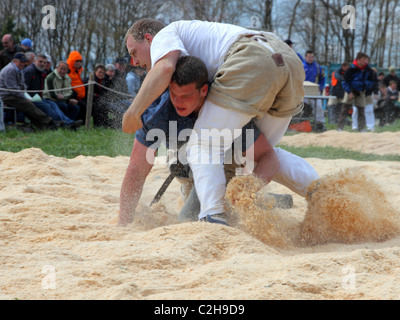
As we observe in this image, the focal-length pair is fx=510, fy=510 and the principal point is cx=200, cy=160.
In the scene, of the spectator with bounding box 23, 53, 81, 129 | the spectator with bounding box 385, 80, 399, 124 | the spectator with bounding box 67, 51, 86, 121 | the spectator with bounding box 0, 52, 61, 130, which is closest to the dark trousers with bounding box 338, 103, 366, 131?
the spectator with bounding box 385, 80, 399, 124

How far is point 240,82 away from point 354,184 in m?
0.89

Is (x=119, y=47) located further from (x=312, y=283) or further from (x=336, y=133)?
(x=312, y=283)

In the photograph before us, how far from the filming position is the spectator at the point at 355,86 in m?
10.7

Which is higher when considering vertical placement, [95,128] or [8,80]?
[8,80]

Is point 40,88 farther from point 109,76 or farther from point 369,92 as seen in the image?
A: point 369,92

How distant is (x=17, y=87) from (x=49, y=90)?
57 centimetres

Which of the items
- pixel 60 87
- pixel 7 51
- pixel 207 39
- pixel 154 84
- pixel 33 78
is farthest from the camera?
pixel 7 51

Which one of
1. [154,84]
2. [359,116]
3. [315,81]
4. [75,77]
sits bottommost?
[359,116]

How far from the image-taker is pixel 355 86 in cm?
1069

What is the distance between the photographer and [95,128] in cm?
895

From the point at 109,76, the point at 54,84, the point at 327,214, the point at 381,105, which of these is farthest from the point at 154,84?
the point at 381,105

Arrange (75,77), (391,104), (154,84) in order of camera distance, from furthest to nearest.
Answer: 1. (391,104)
2. (75,77)
3. (154,84)
